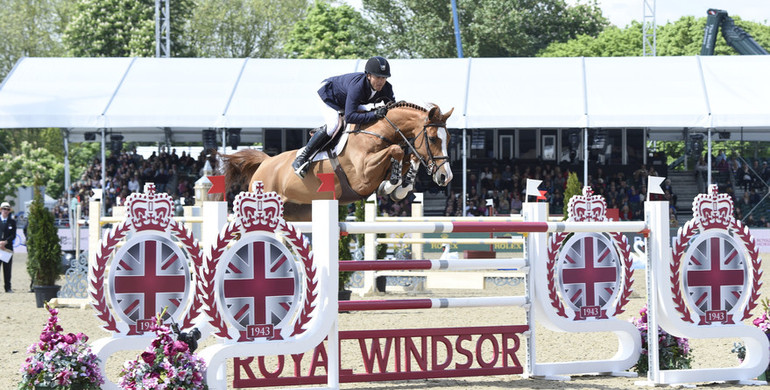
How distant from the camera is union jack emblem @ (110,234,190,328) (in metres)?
4.16

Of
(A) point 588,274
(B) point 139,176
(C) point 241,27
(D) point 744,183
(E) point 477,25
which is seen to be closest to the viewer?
(A) point 588,274

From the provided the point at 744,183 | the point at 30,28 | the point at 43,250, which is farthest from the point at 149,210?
the point at 30,28

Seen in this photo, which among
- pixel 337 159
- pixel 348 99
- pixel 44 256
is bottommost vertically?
pixel 44 256

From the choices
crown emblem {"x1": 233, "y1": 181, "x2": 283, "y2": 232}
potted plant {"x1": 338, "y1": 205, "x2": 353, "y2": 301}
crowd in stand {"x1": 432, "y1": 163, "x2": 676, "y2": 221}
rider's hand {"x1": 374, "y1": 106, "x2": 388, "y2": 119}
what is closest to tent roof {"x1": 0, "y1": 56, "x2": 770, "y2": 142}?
crowd in stand {"x1": 432, "y1": 163, "x2": 676, "y2": 221}

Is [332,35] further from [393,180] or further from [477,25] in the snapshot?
[393,180]

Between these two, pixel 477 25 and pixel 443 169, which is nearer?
pixel 443 169

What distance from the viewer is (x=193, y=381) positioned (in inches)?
157

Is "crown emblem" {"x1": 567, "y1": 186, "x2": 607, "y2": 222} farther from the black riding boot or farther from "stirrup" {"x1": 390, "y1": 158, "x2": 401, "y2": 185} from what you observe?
the black riding boot

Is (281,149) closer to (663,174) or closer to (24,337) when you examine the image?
(663,174)

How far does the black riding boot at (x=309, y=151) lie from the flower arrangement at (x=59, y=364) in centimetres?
317

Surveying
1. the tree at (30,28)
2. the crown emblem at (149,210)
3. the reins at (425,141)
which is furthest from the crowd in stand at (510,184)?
the tree at (30,28)

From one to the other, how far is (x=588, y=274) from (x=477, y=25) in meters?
33.2

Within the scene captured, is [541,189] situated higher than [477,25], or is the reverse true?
[477,25]

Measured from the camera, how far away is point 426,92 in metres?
18.7
